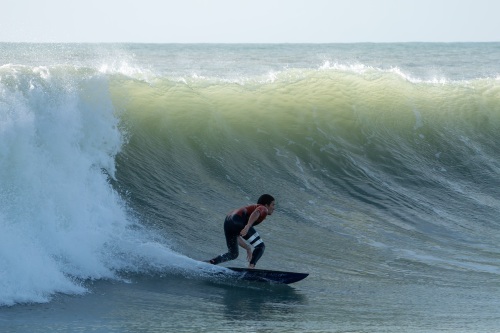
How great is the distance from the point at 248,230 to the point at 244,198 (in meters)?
3.79

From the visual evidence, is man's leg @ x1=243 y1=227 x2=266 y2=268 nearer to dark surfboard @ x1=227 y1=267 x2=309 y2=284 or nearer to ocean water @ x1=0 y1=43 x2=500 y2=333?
dark surfboard @ x1=227 y1=267 x2=309 y2=284

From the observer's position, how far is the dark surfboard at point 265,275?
31.3 feet

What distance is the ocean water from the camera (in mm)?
8445

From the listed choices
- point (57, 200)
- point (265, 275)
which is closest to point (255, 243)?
point (265, 275)

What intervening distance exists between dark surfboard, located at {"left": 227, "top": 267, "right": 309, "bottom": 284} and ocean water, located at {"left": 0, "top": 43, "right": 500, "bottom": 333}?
123 mm

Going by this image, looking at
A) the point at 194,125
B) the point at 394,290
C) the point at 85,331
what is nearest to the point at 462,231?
the point at 394,290

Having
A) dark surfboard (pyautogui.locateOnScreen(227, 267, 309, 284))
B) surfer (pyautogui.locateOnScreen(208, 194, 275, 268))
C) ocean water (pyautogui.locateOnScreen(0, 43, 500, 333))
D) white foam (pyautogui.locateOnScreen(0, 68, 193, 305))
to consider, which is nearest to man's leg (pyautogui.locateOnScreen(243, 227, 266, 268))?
surfer (pyautogui.locateOnScreen(208, 194, 275, 268))

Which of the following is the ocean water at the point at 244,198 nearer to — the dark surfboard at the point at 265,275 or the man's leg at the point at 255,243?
the dark surfboard at the point at 265,275

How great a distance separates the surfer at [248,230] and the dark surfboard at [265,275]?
195mm

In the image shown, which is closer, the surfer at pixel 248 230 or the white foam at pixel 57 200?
the white foam at pixel 57 200

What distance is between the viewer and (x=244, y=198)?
1356 cm

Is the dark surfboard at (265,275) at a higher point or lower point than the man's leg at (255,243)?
lower

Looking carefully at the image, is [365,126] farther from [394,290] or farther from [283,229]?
[394,290]

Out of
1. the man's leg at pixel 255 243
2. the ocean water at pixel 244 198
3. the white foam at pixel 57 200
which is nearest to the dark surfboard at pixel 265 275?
the ocean water at pixel 244 198
